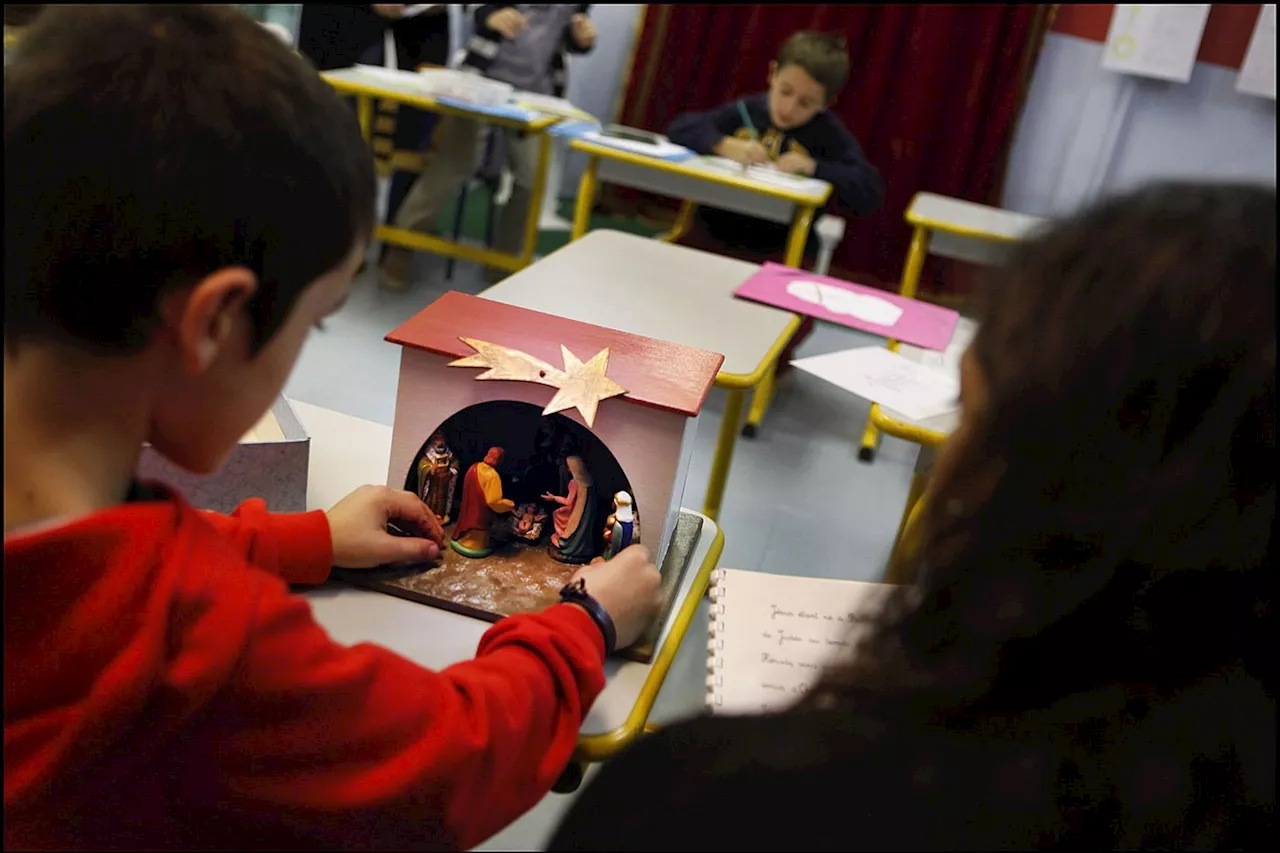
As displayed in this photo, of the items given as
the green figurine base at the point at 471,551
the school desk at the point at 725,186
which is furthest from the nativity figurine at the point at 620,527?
the school desk at the point at 725,186

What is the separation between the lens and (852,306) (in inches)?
75.6

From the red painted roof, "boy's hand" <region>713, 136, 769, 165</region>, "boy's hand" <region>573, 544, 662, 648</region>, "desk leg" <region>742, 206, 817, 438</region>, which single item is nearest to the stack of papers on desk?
"boy's hand" <region>713, 136, 769, 165</region>

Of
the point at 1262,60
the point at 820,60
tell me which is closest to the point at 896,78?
the point at 1262,60

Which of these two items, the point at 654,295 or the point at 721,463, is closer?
the point at 654,295

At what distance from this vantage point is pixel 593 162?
3.07m

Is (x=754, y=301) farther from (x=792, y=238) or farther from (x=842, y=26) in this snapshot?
(x=842, y=26)

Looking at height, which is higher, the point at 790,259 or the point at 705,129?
the point at 705,129

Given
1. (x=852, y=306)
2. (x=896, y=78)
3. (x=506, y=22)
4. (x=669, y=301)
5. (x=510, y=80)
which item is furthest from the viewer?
(x=896, y=78)

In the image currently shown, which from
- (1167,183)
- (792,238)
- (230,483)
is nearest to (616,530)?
(230,483)

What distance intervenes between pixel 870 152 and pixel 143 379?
453 cm

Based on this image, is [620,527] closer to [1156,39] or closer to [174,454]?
[174,454]

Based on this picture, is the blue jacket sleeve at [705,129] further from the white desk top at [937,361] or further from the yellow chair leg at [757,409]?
the white desk top at [937,361]

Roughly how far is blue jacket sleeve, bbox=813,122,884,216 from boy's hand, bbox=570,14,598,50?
1.21 m

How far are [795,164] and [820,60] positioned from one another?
1.03ft
